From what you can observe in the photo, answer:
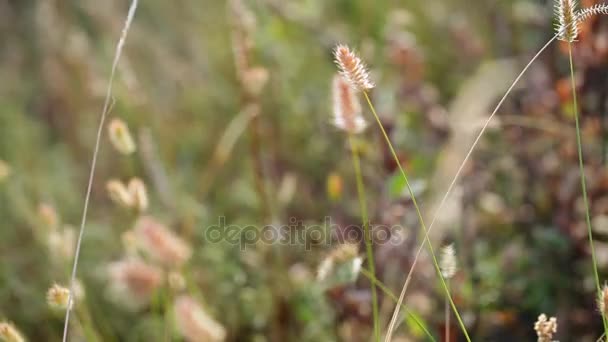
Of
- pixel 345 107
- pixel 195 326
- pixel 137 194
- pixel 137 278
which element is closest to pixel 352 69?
pixel 345 107

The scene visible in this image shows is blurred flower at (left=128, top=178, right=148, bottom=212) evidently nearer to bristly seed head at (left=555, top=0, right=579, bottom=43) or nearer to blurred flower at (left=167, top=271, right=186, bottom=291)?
blurred flower at (left=167, top=271, right=186, bottom=291)

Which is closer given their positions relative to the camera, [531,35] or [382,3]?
[531,35]

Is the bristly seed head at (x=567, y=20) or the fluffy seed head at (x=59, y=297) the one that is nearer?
the bristly seed head at (x=567, y=20)

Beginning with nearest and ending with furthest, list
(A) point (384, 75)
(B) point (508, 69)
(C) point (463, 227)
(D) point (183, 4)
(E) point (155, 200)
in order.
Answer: (C) point (463, 227)
(B) point (508, 69)
(E) point (155, 200)
(A) point (384, 75)
(D) point (183, 4)

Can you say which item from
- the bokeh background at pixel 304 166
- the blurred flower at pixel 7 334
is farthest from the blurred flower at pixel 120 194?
the blurred flower at pixel 7 334

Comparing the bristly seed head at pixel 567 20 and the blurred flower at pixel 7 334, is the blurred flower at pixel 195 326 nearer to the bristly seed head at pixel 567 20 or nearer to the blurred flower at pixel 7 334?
the blurred flower at pixel 7 334

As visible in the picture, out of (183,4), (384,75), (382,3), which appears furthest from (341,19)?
(183,4)

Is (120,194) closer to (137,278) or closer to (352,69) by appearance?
(137,278)

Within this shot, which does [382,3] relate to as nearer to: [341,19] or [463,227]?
[341,19]
